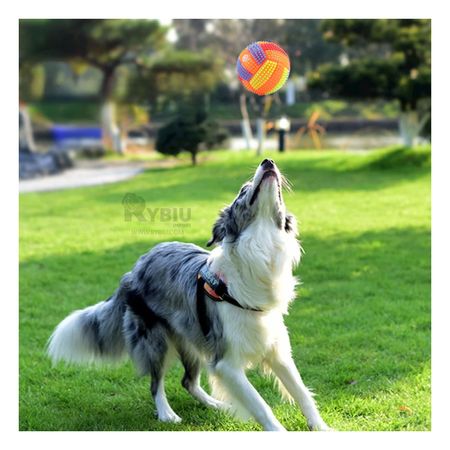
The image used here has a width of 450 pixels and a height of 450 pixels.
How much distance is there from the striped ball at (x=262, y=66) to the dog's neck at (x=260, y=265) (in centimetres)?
120

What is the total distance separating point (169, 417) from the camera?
387 cm

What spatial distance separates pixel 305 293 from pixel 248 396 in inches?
100

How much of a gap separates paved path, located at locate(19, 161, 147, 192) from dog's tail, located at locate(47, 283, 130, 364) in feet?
27.8

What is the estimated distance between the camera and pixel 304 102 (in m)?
20.4

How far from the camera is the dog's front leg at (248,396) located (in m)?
3.43

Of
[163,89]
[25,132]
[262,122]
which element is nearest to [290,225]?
[25,132]

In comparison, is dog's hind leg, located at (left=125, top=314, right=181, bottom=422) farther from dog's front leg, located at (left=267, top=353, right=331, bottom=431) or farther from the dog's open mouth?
the dog's open mouth

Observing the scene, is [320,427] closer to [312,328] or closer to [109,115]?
[312,328]

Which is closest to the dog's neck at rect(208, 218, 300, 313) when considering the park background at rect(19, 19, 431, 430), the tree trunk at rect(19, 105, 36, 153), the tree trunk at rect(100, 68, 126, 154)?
the park background at rect(19, 19, 431, 430)

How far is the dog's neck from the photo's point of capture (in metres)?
3.33

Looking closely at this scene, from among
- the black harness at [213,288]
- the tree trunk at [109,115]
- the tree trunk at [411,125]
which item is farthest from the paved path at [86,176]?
the black harness at [213,288]

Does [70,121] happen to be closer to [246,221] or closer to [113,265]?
[113,265]

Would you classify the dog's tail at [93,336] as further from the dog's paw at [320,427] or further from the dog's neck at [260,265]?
the dog's paw at [320,427]
